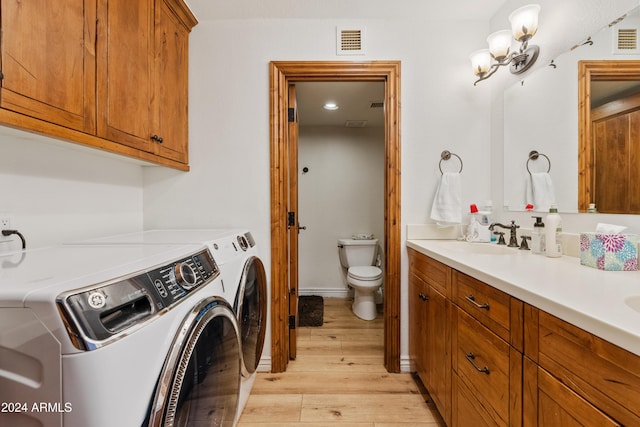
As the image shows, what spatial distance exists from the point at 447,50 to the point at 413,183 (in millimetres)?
898

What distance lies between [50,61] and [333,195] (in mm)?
2692

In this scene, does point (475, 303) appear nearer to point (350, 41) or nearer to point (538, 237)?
point (538, 237)

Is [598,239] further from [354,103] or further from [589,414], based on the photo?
[354,103]

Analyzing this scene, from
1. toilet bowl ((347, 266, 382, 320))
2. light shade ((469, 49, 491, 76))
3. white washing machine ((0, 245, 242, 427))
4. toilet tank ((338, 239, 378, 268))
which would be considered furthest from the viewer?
toilet tank ((338, 239, 378, 268))

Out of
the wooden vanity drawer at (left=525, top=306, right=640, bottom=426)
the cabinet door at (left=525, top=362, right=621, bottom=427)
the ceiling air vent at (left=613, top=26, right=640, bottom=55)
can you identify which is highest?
the ceiling air vent at (left=613, top=26, right=640, bottom=55)

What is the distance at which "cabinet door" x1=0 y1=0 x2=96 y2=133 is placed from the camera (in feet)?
2.63

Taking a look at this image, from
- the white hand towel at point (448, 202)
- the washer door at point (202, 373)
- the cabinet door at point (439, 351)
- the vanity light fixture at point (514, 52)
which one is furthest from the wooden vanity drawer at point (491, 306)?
the vanity light fixture at point (514, 52)

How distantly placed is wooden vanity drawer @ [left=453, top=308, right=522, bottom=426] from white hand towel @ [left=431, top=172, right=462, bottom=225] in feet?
2.39

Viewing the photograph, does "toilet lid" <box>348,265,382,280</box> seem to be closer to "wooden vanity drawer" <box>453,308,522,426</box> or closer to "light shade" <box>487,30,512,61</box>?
"wooden vanity drawer" <box>453,308,522,426</box>

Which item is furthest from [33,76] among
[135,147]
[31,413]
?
[31,413]

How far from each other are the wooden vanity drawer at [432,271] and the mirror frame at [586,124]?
667mm

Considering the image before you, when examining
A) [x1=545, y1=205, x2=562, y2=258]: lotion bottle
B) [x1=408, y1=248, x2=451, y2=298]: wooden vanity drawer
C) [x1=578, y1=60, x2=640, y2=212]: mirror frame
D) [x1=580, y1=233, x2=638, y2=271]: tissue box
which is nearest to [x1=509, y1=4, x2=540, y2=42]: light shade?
[x1=578, y1=60, x2=640, y2=212]: mirror frame

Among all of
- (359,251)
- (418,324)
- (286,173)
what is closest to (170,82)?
(286,173)

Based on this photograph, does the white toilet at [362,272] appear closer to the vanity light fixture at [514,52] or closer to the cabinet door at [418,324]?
the cabinet door at [418,324]
